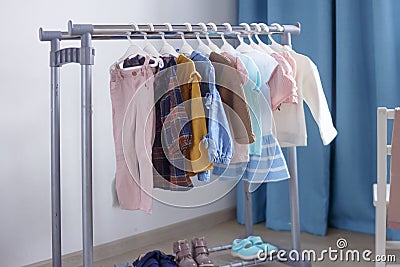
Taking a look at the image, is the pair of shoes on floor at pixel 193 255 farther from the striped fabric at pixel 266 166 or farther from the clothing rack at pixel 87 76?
the striped fabric at pixel 266 166

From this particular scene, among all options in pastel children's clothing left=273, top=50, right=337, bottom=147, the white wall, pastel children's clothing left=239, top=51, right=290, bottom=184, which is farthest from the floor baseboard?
pastel children's clothing left=273, top=50, right=337, bottom=147

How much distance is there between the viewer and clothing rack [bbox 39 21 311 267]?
204cm

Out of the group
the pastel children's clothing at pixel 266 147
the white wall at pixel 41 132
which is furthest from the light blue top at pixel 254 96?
the white wall at pixel 41 132

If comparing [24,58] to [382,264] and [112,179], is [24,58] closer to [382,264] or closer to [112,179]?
[112,179]

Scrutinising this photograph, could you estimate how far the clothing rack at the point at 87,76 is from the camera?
2.04 meters

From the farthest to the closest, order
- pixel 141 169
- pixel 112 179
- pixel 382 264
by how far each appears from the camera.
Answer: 1. pixel 112 179
2. pixel 141 169
3. pixel 382 264

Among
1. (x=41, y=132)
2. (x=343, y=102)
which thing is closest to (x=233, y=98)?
(x=41, y=132)

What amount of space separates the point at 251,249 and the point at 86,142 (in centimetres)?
98

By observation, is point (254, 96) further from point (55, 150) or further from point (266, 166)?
point (55, 150)

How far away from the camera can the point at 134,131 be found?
2.15 metres

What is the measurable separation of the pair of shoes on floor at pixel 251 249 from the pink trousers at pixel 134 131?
66cm

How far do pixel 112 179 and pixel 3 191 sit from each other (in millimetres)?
577

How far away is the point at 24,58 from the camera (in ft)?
8.41

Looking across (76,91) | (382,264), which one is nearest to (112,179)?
(76,91)
